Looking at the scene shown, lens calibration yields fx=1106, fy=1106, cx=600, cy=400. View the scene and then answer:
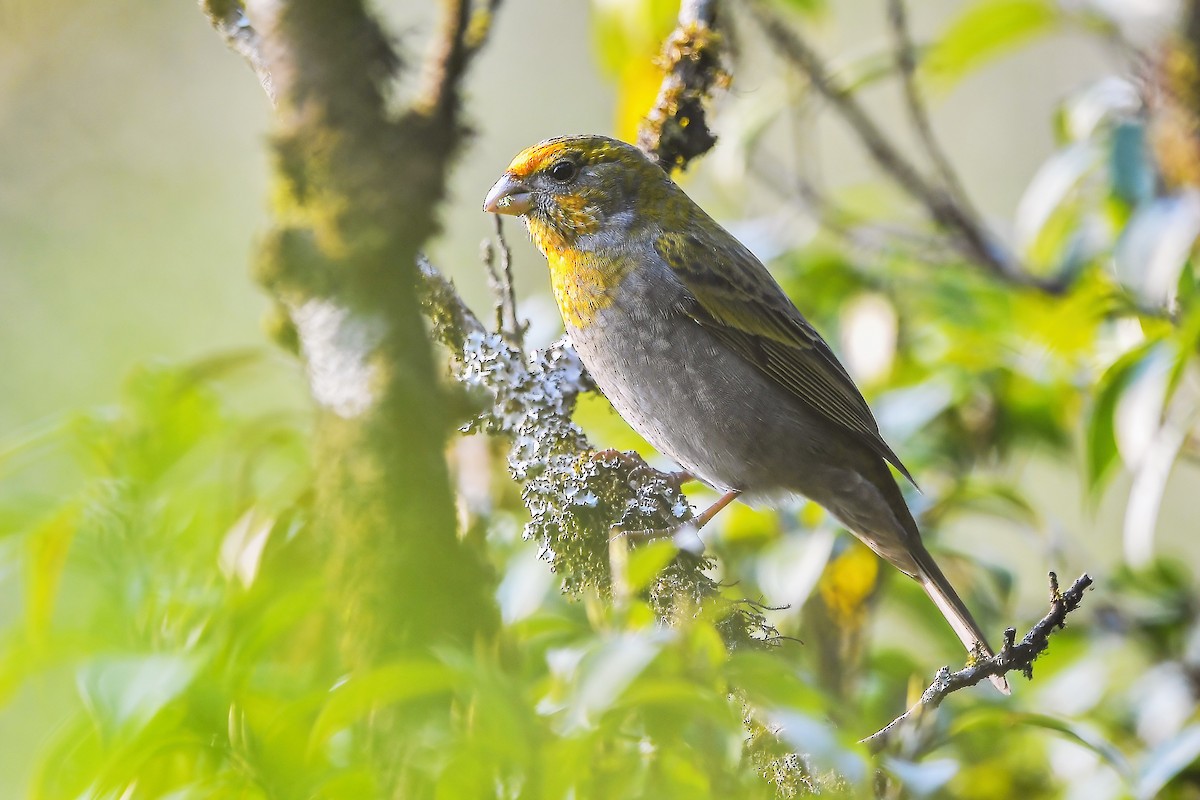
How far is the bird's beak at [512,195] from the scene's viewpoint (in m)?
3.49

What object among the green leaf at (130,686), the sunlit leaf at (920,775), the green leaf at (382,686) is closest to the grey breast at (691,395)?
the sunlit leaf at (920,775)

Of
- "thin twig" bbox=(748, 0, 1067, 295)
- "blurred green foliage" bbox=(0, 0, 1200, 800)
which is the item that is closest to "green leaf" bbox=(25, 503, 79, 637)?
"blurred green foliage" bbox=(0, 0, 1200, 800)

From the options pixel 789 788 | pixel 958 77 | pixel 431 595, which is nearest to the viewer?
pixel 431 595

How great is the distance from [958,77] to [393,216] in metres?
3.20

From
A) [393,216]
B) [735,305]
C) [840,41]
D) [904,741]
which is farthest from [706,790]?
[840,41]

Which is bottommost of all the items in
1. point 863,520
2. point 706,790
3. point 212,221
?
point 706,790

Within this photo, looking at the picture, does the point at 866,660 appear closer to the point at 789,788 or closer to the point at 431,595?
the point at 789,788

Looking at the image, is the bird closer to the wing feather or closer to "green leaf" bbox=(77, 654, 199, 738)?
the wing feather

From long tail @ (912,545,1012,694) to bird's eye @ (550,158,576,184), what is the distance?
5.32ft

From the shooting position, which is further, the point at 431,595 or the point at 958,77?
the point at 958,77

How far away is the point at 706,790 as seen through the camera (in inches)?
74.9

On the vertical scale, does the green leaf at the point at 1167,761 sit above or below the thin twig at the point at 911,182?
below

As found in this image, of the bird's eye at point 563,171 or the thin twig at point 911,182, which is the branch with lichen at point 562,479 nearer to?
the bird's eye at point 563,171

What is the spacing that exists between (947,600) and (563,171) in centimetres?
181
